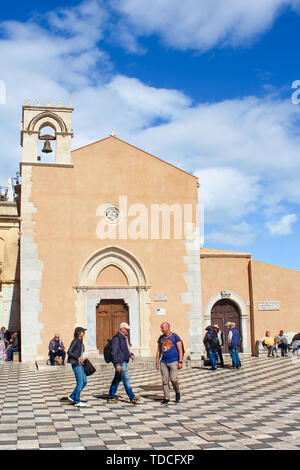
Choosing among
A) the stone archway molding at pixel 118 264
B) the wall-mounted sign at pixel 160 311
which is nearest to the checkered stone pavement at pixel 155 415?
the wall-mounted sign at pixel 160 311

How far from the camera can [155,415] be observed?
888 cm

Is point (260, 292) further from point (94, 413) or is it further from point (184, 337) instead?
point (94, 413)

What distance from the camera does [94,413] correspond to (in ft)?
29.9

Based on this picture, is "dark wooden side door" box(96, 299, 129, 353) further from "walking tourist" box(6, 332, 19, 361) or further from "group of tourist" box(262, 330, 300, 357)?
"group of tourist" box(262, 330, 300, 357)

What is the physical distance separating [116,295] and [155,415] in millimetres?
11616

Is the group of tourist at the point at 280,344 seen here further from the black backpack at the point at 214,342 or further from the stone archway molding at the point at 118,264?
the stone archway molding at the point at 118,264

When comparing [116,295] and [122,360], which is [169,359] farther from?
[116,295]

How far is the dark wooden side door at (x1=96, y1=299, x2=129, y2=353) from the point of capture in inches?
789

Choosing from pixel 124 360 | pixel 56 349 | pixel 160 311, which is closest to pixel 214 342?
pixel 160 311

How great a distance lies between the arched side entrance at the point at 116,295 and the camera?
1975 centimetres

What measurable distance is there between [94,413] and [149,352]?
36.9 ft

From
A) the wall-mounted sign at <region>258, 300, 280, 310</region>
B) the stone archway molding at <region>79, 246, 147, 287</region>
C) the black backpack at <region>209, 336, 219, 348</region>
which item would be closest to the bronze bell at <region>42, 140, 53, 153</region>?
the stone archway molding at <region>79, 246, 147, 287</region>

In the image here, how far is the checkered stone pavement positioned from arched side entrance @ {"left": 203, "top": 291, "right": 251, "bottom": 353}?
667 cm
